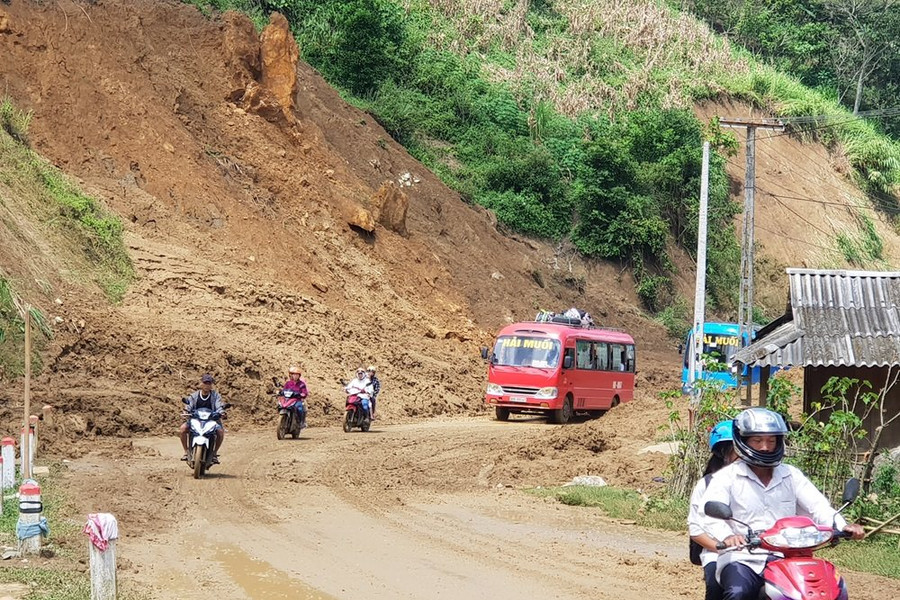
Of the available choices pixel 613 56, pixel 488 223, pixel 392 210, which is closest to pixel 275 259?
pixel 392 210

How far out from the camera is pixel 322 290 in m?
34.8

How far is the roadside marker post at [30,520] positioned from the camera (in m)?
10.7

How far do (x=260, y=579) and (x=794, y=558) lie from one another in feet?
18.3

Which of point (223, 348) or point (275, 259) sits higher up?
point (275, 259)

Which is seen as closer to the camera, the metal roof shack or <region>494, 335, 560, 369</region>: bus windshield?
the metal roof shack

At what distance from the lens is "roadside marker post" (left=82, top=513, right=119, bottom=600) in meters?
8.99

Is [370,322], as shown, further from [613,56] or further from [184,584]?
[613,56]

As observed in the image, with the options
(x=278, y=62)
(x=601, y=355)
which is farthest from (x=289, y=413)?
(x=278, y=62)

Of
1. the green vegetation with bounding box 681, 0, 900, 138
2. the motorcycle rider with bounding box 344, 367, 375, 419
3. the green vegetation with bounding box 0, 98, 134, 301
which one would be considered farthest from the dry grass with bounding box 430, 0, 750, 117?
the motorcycle rider with bounding box 344, 367, 375, 419

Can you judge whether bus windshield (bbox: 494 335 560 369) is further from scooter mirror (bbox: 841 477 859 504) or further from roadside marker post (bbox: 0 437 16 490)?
scooter mirror (bbox: 841 477 859 504)

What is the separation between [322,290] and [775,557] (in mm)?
29141

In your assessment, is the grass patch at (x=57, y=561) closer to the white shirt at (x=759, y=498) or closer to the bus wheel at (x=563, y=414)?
the white shirt at (x=759, y=498)

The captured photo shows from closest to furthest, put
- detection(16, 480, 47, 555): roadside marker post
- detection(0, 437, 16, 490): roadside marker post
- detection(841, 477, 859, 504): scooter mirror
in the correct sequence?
detection(841, 477, 859, 504): scooter mirror, detection(16, 480, 47, 555): roadside marker post, detection(0, 437, 16, 490): roadside marker post

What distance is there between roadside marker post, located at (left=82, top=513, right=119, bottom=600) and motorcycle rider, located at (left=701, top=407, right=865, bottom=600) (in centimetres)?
466
